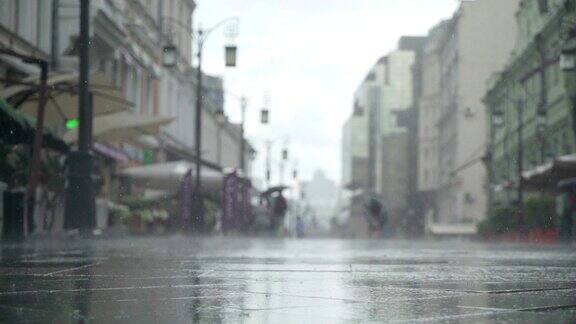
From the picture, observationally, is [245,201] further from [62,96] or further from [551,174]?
[62,96]

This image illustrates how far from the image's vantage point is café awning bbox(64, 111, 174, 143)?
2088cm

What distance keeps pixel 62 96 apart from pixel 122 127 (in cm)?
140

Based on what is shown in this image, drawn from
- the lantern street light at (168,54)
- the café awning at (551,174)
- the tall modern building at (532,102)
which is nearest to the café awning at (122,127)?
the lantern street light at (168,54)

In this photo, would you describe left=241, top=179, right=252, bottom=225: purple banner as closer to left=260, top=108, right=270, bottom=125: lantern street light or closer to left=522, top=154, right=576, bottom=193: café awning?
left=522, top=154, right=576, bottom=193: café awning

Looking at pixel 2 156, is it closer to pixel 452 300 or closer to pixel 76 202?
pixel 76 202

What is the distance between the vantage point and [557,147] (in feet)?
141

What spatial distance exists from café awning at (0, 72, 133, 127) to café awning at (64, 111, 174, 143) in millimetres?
375

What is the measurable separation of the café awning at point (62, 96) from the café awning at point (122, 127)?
0.37 m

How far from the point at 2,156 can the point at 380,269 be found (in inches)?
346

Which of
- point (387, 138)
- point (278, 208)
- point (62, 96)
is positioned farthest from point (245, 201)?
point (387, 138)

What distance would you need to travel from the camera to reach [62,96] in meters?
20.1

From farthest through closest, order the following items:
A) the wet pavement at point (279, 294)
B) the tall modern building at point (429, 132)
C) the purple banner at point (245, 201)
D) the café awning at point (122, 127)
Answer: the tall modern building at point (429, 132) < the purple banner at point (245, 201) < the café awning at point (122, 127) < the wet pavement at point (279, 294)

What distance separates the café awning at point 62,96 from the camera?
55.7 ft

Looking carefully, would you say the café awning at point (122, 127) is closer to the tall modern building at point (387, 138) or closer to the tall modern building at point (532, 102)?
the tall modern building at point (532, 102)
